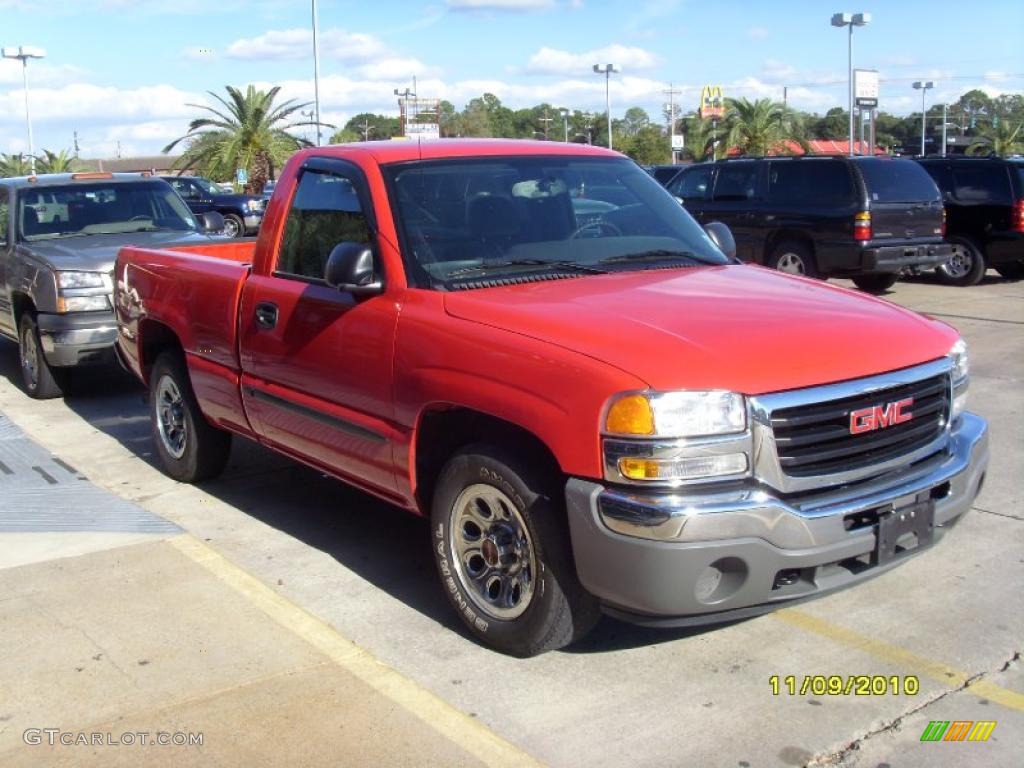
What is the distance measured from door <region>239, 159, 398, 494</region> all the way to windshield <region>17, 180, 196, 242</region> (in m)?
4.92

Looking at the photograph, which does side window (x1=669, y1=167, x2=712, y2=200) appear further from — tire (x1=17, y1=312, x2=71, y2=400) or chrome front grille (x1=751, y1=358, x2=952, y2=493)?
chrome front grille (x1=751, y1=358, x2=952, y2=493)

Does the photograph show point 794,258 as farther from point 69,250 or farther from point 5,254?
point 5,254

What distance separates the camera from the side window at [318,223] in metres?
5.04

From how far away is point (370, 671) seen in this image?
163 inches

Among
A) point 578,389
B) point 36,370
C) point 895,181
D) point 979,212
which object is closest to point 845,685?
point 578,389

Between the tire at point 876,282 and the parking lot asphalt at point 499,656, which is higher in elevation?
the tire at point 876,282

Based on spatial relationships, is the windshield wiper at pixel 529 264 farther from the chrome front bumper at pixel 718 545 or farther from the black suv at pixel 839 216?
the black suv at pixel 839 216

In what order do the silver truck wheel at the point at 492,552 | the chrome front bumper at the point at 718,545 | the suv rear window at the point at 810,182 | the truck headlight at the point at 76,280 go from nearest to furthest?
the chrome front bumper at the point at 718,545, the silver truck wheel at the point at 492,552, the truck headlight at the point at 76,280, the suv rear window at the point at 810,182

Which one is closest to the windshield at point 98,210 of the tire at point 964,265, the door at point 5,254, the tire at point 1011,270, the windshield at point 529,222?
the door at point 5,254

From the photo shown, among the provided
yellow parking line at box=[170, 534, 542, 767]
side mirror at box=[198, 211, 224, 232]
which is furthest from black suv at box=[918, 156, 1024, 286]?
yellow parking line at box=[170, 534, 542, 767]

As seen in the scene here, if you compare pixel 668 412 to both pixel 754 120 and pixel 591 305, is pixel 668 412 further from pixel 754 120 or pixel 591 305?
pixel 754 120

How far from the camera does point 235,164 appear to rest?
3269 centimetres

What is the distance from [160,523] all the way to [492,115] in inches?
2978

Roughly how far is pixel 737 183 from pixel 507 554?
11.9m
